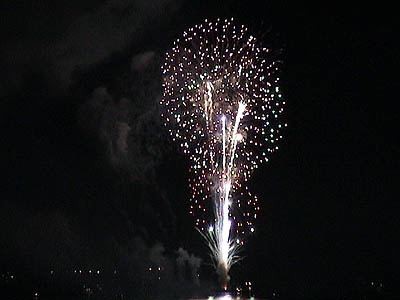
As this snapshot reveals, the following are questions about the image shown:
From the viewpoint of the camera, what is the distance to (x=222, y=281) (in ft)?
128

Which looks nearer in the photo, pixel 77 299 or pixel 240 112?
pixel 240 112

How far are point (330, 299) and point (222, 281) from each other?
414 feet

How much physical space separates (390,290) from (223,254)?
15024 centimetres

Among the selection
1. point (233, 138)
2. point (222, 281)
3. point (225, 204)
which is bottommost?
point (222, 281)

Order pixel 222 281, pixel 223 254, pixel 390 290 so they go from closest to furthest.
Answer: pixel 223 254, pixel 222 281, pixel 390 290

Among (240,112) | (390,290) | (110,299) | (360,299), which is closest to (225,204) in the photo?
(240,112)

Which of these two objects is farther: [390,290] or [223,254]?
[390,290]

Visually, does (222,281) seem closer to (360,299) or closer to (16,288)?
(360,299)

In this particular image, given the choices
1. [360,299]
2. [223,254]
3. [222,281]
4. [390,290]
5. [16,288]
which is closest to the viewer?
[223,254]

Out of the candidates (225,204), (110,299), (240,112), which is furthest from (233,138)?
(110,299)

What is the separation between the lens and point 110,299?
192875mm

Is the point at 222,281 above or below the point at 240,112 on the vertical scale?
below

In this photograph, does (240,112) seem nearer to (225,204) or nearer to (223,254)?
(225,204)

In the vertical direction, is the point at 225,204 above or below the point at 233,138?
below
